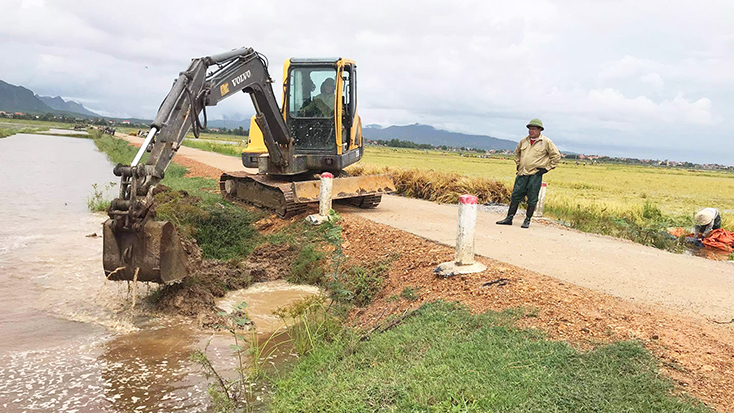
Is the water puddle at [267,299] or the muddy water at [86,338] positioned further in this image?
the water puddle at [267,299]

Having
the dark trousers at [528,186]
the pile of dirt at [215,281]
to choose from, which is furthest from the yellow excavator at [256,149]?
the dark trousers at [528,186]

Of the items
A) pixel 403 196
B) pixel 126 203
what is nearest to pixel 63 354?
pixel 126 203

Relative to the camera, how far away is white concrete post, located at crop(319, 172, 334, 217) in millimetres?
10070

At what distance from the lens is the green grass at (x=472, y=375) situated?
11.9ft

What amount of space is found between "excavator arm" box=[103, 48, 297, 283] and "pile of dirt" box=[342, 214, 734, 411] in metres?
2.40

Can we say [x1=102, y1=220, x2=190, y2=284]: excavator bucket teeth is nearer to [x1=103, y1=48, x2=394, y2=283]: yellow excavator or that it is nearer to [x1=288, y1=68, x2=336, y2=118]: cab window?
[x1=103, y1=48, x2=394, y2=283]: yellow excavator

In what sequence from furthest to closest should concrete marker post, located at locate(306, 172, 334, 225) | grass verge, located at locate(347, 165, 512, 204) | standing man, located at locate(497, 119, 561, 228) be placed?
1. grass verge, located at locate(347, 165, 512, 204)
2. standing man, located at locate(497, 119, 561, 228)
3. concrete marker post, located at locate(306, 172, 334, 225)

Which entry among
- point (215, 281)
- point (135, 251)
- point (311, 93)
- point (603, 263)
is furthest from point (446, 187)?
point (135, 251)

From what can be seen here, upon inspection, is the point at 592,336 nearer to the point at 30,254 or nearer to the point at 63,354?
the point at 63,354

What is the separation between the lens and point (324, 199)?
33.3ft

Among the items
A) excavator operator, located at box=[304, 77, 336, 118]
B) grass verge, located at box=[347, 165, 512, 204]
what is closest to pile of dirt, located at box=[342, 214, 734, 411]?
excavator operator, located at box=[304, 77, 336, 118]

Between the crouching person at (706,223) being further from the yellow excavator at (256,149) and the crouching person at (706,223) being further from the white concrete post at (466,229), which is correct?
the white concrete post at (466,229)

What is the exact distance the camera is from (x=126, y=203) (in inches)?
228

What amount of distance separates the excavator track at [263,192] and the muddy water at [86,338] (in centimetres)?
263
